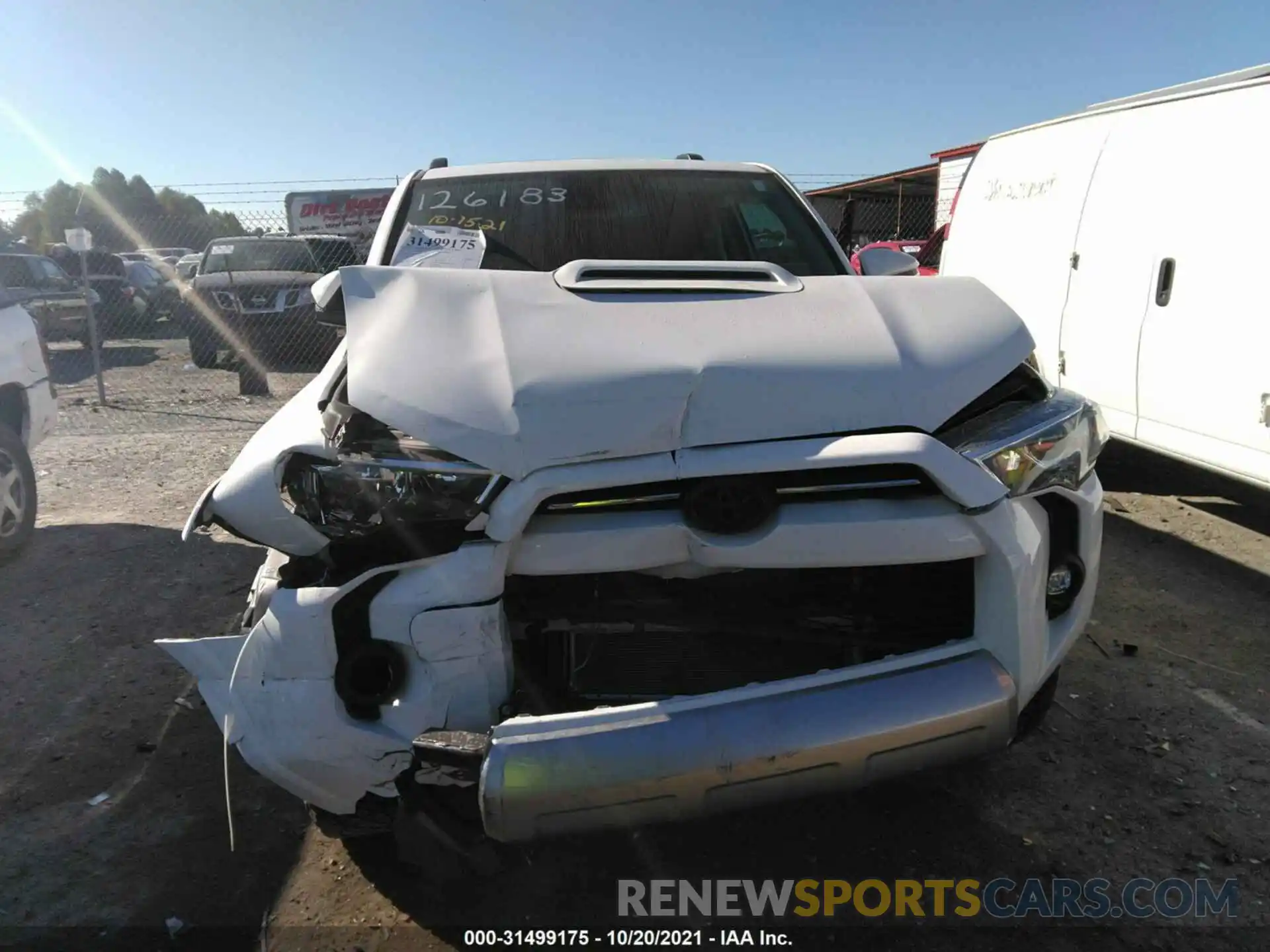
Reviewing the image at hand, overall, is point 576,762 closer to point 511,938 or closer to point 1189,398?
point 511,938

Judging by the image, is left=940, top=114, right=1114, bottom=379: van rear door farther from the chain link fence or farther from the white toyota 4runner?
the chain link fence

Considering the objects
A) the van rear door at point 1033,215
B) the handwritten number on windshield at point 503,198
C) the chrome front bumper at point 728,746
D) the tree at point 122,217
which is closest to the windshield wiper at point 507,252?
the handwritten number on windshield at point 503,198

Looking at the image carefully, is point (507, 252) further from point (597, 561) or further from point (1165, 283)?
point (1165, 283)

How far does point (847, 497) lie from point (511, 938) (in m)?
1.35

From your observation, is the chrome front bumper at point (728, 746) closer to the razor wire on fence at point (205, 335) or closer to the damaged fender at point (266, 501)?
the damaged fender at point (266, 501)

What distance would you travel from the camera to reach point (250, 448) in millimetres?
2207

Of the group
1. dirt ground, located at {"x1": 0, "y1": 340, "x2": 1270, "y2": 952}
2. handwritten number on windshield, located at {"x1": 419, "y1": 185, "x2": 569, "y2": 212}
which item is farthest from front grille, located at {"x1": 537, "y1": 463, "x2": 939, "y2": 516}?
handwritten number on windshield, located at {"x1": 419, "y1": 185, "x2": 569, "y2": 212}

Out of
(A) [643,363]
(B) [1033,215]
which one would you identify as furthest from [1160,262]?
(A) [643,363]

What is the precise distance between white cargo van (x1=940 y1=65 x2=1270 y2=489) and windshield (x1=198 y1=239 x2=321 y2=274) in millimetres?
10007

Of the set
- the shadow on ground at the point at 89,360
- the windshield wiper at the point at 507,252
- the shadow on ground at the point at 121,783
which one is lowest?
Result: the shadow on ground at the point at 89,360

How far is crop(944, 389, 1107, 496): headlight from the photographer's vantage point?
2062mm

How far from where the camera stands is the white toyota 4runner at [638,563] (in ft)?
6.12

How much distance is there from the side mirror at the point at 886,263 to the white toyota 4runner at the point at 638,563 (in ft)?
3.65

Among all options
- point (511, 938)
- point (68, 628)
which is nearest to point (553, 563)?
point (511, 938)
